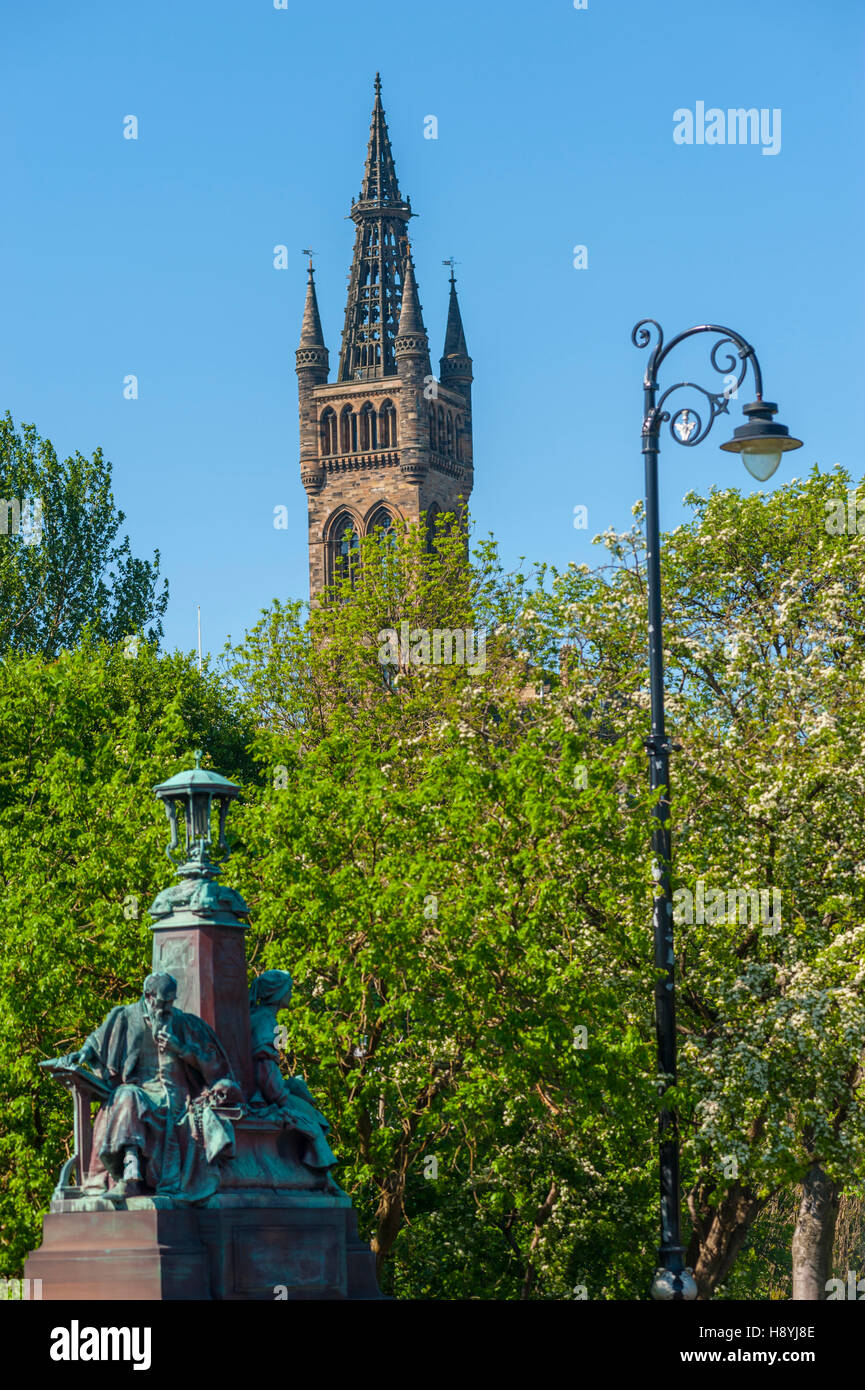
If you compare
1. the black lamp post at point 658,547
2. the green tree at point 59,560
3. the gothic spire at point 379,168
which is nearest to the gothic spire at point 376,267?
the gothic spire at point 379,168

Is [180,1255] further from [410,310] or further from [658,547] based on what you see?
[410,310]

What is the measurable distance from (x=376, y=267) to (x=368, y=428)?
1014 centimetres

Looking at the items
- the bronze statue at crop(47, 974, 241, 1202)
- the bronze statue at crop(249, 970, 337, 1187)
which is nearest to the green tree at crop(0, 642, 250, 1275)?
the bronze statue at crop(249, 970, 337, 1187)

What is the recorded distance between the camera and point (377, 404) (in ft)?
429

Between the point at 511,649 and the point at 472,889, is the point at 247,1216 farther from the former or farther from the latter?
the point at 511,649

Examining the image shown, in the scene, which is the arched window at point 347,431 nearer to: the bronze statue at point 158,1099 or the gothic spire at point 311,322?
the gothic spire at point 311,322

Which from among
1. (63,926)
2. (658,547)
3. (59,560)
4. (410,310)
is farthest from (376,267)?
(658,547)

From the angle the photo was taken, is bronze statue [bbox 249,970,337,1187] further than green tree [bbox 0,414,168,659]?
No

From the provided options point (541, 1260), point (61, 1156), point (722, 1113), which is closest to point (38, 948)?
point (61, 1156)

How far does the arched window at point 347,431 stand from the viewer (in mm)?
130000

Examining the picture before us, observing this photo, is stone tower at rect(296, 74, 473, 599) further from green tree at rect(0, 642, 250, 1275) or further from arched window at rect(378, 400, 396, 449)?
green tree at rect(0, 642, 250, 1275)

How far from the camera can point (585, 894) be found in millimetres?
26766

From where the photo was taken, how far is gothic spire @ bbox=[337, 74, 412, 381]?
13088cm

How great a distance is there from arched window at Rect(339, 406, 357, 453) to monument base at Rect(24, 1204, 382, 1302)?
371 ft
